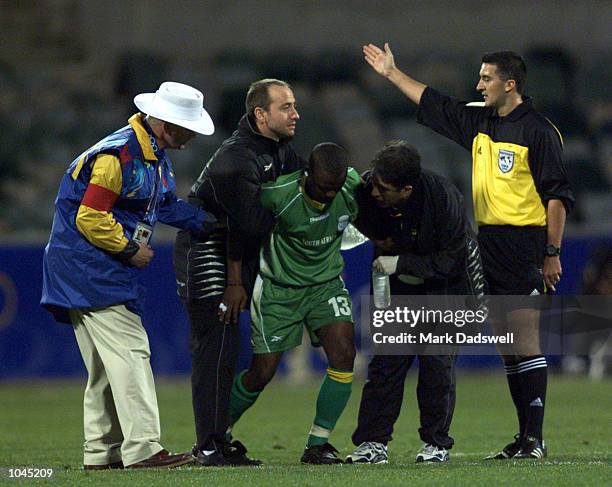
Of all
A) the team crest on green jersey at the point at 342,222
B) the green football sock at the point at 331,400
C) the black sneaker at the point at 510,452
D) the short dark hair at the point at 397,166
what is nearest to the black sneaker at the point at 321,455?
the green football sock at the point at 331,400

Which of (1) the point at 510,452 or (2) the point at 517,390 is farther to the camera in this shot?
(2) the point at 517,390

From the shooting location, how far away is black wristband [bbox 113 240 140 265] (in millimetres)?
7324

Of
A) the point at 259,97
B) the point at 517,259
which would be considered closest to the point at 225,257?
the point at 259,97

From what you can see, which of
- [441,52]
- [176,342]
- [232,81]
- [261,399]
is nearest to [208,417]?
[261,399]

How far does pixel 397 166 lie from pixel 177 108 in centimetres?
125

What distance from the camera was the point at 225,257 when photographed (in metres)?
7.73

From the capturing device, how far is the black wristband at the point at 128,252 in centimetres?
732

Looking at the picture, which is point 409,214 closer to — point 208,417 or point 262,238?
point 262,238

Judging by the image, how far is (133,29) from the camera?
21047 millimetres

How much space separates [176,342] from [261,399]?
79.1 inches

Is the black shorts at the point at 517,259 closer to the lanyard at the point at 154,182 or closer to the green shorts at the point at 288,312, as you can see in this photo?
the green shorts at the point at 288,312

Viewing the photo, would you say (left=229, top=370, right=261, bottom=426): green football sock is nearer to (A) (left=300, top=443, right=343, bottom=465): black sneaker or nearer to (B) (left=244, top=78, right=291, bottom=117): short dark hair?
(A) (left=300, top=443, right=343, bottom=465): black sneaker

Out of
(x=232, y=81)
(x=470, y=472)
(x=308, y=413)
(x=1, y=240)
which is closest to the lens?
(x=470, y=472)

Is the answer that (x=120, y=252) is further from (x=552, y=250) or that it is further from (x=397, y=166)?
(x=552, y=250)
